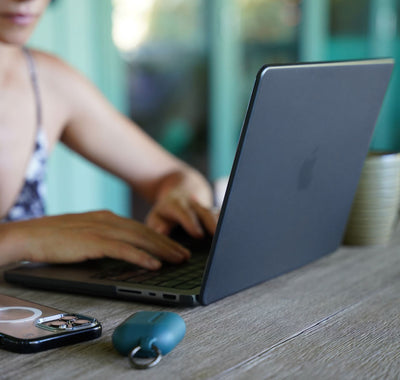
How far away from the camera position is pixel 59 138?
1.68 m

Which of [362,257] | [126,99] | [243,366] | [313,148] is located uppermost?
[313,148]

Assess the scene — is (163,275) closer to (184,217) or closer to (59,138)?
(184,217)

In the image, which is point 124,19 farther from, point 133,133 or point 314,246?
point 314,246

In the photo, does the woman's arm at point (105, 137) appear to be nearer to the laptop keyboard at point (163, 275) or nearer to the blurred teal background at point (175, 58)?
the laptop keyboard at point (163, 275)

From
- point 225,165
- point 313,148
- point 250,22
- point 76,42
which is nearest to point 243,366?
point 313,148

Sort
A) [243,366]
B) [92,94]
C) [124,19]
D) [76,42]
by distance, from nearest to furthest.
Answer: [243,366], [92,94], [76,42], [124,19]

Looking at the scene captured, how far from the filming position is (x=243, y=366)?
557mm

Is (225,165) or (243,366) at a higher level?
(243,366)

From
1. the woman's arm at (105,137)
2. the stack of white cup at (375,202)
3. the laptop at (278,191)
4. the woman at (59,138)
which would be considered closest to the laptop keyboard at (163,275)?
the laptop at (278,191)

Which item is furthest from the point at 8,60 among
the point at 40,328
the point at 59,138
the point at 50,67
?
the point at 40,328

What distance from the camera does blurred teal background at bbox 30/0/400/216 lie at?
2701 mm

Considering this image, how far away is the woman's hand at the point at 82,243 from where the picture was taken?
0.86 meters

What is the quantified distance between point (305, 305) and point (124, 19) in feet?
8.21

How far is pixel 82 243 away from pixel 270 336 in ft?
1.10
